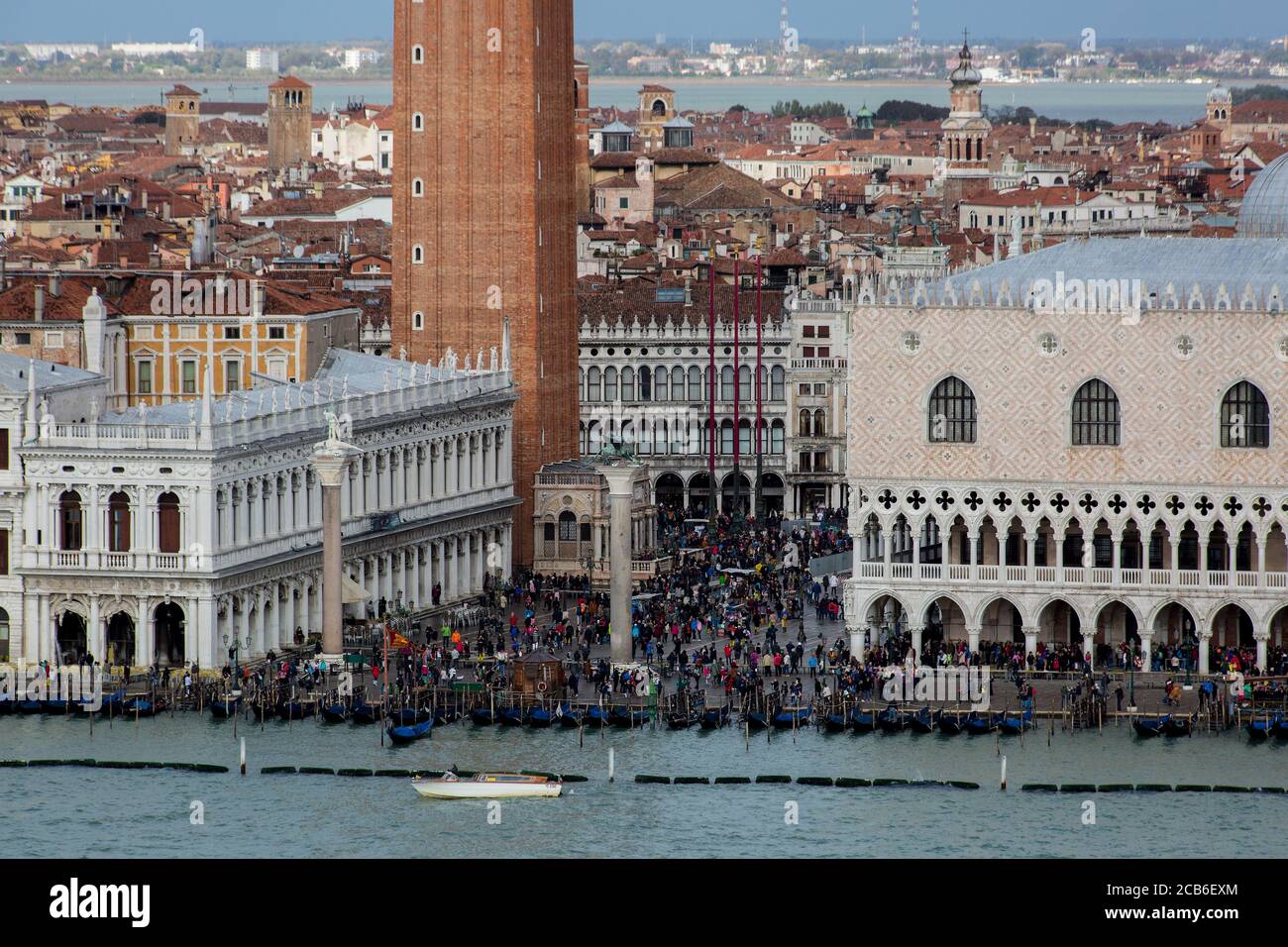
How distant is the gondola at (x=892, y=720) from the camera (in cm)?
6631

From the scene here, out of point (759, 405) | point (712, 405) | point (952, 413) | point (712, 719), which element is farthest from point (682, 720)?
point (712, 405)

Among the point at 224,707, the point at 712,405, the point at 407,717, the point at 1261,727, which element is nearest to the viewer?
the point at 1261,727

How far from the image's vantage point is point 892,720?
2613 inches

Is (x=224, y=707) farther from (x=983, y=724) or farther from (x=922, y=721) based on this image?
(x=983, y=724)

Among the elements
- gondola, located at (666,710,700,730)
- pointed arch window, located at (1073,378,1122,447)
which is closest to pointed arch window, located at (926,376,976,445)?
pointed arch window, located at (1073,378,1122,447)

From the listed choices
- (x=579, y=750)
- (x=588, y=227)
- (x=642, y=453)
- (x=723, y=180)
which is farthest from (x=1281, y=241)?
(x=723, y=180)

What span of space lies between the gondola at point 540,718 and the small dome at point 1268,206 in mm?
21162

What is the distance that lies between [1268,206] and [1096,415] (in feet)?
33.8

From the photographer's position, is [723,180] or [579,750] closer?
[579,750]

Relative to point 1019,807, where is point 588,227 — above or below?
above

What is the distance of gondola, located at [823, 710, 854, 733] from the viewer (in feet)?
217

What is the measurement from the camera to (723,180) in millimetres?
168375
